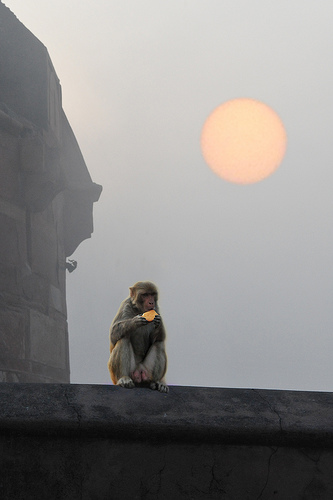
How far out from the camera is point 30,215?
13477 mm

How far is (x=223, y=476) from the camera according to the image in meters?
4.70

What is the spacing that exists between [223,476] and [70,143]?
41.6 ft

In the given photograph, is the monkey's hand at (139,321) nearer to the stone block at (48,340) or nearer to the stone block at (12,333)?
the stone block at (12,333)

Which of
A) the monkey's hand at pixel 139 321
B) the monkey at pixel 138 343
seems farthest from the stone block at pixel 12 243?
the monkey's hand at pixel 139 321

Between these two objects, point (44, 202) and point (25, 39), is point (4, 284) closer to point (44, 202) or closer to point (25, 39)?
point (44, 202)

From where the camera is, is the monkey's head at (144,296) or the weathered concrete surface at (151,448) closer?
the weathered concrete surface at (151,448)

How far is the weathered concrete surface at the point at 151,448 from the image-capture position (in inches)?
178

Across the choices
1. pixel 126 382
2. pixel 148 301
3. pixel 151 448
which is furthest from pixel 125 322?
pixel 151 448

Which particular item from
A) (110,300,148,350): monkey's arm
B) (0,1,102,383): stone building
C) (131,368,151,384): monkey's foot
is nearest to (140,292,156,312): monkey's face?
(110,300,148,350): monkey's arm

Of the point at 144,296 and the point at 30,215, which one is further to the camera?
the point at 30,215

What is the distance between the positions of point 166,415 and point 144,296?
5.40 feet

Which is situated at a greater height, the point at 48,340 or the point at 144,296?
the point at 48,340

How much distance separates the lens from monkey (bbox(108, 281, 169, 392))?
5875 mm

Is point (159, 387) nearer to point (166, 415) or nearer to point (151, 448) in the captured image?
point (166, 415)
